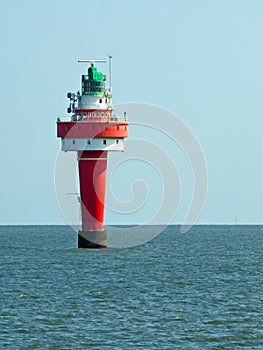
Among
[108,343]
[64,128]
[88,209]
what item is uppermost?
[64,128]

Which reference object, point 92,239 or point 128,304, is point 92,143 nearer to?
point 92,239

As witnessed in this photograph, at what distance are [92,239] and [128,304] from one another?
2984cm

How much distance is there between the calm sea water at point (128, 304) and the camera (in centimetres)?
4638

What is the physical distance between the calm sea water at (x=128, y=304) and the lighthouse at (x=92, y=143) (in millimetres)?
3471

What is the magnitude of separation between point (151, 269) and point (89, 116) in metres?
14.0

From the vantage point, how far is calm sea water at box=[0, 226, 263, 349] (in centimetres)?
4638

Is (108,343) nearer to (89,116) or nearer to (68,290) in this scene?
(68,290)

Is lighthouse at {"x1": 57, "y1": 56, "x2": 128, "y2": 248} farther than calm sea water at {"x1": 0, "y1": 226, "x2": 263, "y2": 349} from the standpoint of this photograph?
Yes

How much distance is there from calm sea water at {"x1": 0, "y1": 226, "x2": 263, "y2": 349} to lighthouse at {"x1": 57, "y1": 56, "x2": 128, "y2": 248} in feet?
11.4

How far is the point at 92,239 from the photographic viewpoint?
8712 centimetres

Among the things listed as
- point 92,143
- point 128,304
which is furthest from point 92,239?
A: point 128,304

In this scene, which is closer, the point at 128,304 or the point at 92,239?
the point at 128,304

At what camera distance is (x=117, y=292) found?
209 feet

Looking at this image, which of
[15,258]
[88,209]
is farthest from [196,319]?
[15,258]
